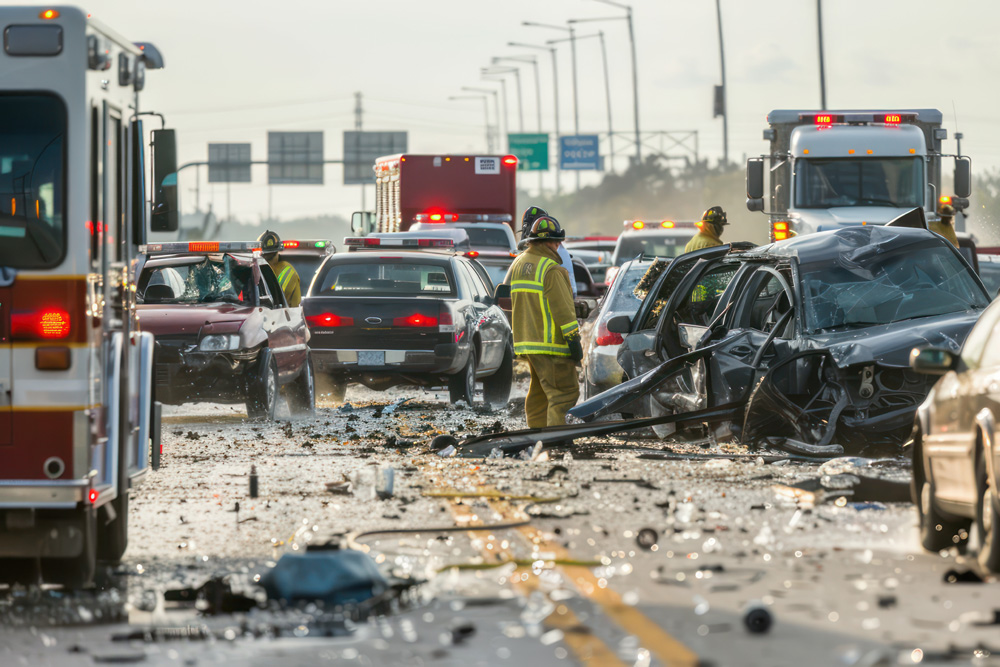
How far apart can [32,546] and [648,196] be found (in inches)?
4149

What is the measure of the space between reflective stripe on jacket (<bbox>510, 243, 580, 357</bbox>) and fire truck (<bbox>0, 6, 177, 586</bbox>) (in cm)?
613

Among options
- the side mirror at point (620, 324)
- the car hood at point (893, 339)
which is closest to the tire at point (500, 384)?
the side mirror at point (620, 324)

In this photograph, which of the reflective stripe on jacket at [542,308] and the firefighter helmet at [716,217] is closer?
the reflective stripe on jacket at [542,308]

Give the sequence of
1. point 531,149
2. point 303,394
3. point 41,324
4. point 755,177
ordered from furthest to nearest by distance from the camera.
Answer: point 531,149, point 755,177, point 303,394, point 41,324

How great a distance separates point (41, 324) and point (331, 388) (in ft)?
40.1

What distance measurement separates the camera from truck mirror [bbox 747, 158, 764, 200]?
2428cm

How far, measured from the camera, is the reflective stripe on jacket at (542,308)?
43.2 feet

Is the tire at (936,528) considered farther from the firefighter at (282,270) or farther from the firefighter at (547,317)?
the firefighter at (282,270)

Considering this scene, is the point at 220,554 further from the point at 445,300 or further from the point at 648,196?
the point at 648,196

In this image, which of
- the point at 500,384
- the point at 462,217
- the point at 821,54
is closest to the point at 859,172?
the point at 500,384

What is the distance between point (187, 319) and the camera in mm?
15352

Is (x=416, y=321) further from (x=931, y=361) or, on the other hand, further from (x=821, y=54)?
(x=821, y=54)

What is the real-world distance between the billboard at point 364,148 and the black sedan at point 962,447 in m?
67.5

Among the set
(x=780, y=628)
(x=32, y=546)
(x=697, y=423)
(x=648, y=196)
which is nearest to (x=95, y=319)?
(x=32, y=546)
